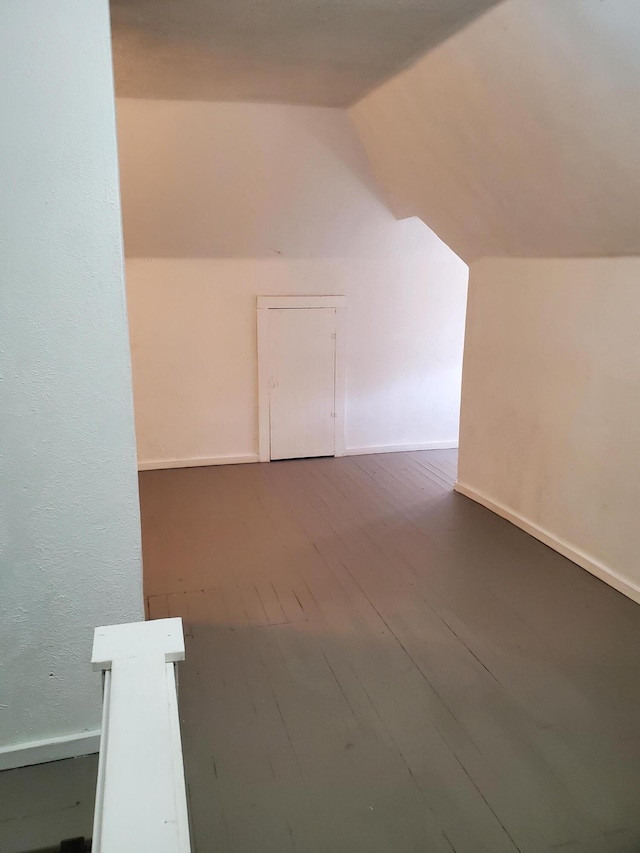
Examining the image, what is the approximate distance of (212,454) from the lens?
5016 mm

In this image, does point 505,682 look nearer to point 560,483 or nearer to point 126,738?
point 560,483

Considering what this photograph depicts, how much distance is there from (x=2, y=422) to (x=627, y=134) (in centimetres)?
230

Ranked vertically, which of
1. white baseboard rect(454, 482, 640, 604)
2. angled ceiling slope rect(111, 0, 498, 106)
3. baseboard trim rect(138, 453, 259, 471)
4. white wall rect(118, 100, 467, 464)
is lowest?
white baseboard rect(454, 482, 640, 604)

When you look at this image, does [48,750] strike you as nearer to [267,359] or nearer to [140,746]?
[140,746]

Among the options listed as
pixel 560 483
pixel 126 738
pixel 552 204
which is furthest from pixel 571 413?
pixel 126 738

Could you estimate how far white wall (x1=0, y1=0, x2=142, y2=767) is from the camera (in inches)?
69.1

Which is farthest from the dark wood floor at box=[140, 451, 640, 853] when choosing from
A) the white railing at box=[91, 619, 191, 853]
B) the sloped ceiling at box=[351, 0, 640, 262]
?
the sloped ceiling at box=[351, 0, 640, 262]

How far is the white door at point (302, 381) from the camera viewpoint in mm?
4953

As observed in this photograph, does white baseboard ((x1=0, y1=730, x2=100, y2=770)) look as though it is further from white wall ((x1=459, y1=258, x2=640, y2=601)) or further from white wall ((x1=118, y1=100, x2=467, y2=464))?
white wall ((x1=118, y1=100, x2=467, y2=464))

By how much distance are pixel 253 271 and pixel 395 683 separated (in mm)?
3237

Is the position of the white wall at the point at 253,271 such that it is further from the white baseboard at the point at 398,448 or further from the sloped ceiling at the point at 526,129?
the sloped ceiling at the point at 526,129

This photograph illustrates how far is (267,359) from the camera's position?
495 cm

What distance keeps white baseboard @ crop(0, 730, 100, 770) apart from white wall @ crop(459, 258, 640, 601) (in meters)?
2.35

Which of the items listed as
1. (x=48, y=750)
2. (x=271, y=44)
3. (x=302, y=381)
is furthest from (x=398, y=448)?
(x=48, y=750)
